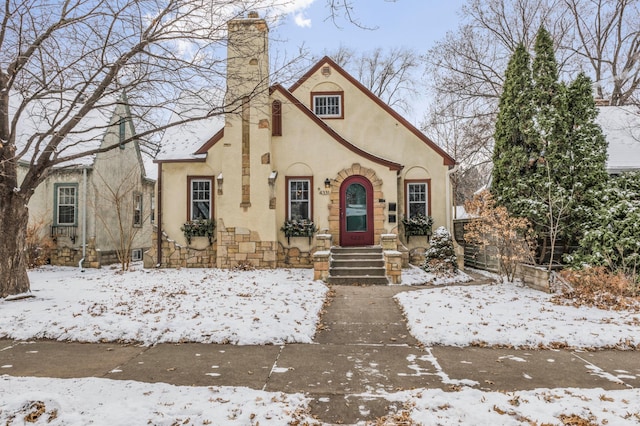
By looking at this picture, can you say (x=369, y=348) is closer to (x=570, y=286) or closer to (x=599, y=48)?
(x=570, y=286)

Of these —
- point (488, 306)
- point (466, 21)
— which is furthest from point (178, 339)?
point (466, 21)

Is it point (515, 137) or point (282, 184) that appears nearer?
point (515, 137)

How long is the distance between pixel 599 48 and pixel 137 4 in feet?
72.2

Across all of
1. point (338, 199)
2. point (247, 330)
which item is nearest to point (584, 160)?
point (338, 199)

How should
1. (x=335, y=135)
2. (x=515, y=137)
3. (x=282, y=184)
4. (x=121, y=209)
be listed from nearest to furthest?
(x=515, y=137) → (x=335, y=135) → (x=282, y=184) → (x=121, y=209)

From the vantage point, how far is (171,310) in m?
6.57

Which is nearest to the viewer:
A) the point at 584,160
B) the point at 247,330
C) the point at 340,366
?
the point at 340,366

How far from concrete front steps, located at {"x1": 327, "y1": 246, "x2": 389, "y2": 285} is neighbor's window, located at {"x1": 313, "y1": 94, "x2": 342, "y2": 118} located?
5194mm

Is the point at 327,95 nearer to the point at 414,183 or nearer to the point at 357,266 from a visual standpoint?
the point at 414,183

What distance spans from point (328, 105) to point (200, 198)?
5.57 m

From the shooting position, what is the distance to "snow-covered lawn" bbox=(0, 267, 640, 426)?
10.4 feet

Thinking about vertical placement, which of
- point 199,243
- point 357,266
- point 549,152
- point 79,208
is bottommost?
point 357,266

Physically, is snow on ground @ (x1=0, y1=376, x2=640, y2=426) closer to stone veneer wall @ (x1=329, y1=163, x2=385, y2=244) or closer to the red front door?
stone veneer wall @ (x1=329, y1=163, x2=385, y2=244)

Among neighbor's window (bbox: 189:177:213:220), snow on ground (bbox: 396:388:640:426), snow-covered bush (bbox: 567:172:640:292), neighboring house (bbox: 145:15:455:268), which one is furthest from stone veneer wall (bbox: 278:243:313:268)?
snow on ground (bbox: 396:388:640:426)
